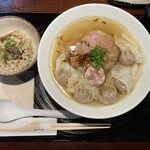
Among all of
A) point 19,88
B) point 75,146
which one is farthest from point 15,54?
point 75,146

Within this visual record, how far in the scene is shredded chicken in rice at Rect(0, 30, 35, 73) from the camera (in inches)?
73.0

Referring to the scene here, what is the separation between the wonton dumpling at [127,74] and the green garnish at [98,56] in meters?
0.10

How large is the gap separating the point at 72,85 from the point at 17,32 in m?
0.46

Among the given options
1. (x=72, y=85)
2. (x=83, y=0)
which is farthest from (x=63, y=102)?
(x=83, y=0)

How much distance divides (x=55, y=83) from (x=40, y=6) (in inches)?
20.1

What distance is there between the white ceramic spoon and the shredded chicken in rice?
0.19 metres

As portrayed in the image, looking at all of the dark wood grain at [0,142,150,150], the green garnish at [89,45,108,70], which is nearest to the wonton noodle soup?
the green garnish at [89,45,108,70]

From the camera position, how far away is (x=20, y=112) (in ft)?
5.82

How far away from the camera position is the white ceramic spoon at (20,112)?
177 cm

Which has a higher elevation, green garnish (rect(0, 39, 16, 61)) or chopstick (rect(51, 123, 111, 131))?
green garnish (rect(0, 39, 16, 61))

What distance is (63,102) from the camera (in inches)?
67.6

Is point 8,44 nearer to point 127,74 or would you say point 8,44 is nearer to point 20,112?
point 20,112

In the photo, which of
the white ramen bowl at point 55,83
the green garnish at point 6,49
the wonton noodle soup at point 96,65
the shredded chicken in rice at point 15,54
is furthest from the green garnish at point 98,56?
the green garnish at point 6,49

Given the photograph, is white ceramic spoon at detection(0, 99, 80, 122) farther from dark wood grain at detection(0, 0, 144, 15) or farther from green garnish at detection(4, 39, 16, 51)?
dark wood grain at detection(0, 0, 144, 15)
